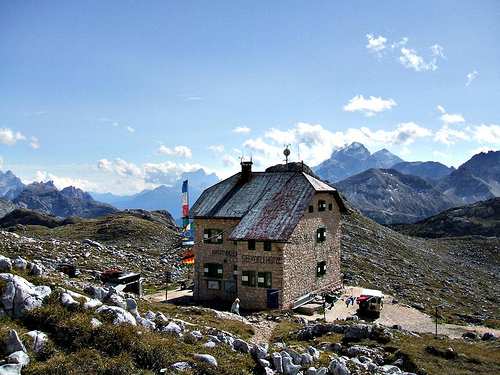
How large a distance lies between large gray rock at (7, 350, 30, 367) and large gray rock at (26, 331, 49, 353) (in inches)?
24.1

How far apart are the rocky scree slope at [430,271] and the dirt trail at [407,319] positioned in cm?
329

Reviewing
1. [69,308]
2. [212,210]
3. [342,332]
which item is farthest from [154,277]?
[69,308]

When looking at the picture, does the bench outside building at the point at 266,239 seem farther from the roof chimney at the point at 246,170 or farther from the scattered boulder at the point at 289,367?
the scattered boulder at the point at 289,367

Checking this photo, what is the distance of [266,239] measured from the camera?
3544 cm

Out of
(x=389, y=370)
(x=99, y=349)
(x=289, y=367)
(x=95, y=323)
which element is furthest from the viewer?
(x=389, y=370)

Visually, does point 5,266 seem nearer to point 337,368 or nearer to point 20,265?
point 20,265

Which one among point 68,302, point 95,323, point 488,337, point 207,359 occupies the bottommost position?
point 488,337

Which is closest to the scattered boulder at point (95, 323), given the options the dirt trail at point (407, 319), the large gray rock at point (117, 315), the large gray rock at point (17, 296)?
the large gray rock at point (117, 315)

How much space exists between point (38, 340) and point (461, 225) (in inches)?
7318

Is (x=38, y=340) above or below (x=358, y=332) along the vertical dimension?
above

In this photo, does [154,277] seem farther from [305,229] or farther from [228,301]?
[305,229]

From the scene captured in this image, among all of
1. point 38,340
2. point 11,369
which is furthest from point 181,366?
point 11,369

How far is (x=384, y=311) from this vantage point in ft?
123

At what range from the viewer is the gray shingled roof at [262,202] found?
3650 cm
